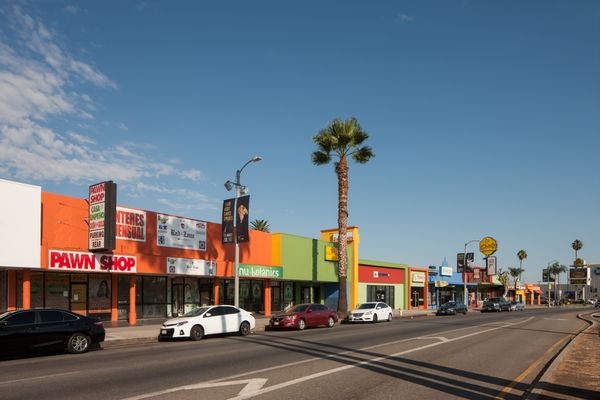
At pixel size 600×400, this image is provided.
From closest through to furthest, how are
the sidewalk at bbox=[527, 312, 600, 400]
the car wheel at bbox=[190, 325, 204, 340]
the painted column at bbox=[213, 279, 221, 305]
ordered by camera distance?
the sidewalk at bbox=[527, 312, 600, 400]
the car wheel at bbox=[190, 325, 204, 340]
the painted column at bbox=[213, 279, 221, 305]

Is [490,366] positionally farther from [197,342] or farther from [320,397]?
[197,342]

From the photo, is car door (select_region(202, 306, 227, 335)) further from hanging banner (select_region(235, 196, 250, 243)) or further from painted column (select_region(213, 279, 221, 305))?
painted column (select_region(213, 279, 221, 305))

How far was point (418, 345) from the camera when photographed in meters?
18.6

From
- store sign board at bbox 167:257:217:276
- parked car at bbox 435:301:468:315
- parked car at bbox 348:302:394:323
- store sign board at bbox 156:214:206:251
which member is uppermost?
store sign board at bbox 156:214:206:251

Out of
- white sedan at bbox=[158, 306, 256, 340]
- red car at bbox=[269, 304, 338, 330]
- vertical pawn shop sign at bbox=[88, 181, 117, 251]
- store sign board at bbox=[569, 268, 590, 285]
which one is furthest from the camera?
store sign board at bbox=[569, 268, 590, 285]

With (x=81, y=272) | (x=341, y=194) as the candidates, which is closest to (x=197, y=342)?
(x=81, y=272)

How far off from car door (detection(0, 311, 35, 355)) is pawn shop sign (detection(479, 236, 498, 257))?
206ft

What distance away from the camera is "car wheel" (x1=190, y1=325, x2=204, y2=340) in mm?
21692

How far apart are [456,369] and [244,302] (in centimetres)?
2603

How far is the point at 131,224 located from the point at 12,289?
20.3ft

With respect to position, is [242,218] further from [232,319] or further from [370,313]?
[370,313]

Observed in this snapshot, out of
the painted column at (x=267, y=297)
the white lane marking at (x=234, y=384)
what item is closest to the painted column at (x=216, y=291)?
the painted column at (x=267, y=297)

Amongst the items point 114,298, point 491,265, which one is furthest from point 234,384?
point 491,265


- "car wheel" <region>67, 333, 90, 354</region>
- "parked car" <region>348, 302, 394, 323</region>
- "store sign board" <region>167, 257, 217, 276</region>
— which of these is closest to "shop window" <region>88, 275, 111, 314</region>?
"store sign board" <region>167, 257, 217, 276</region>
